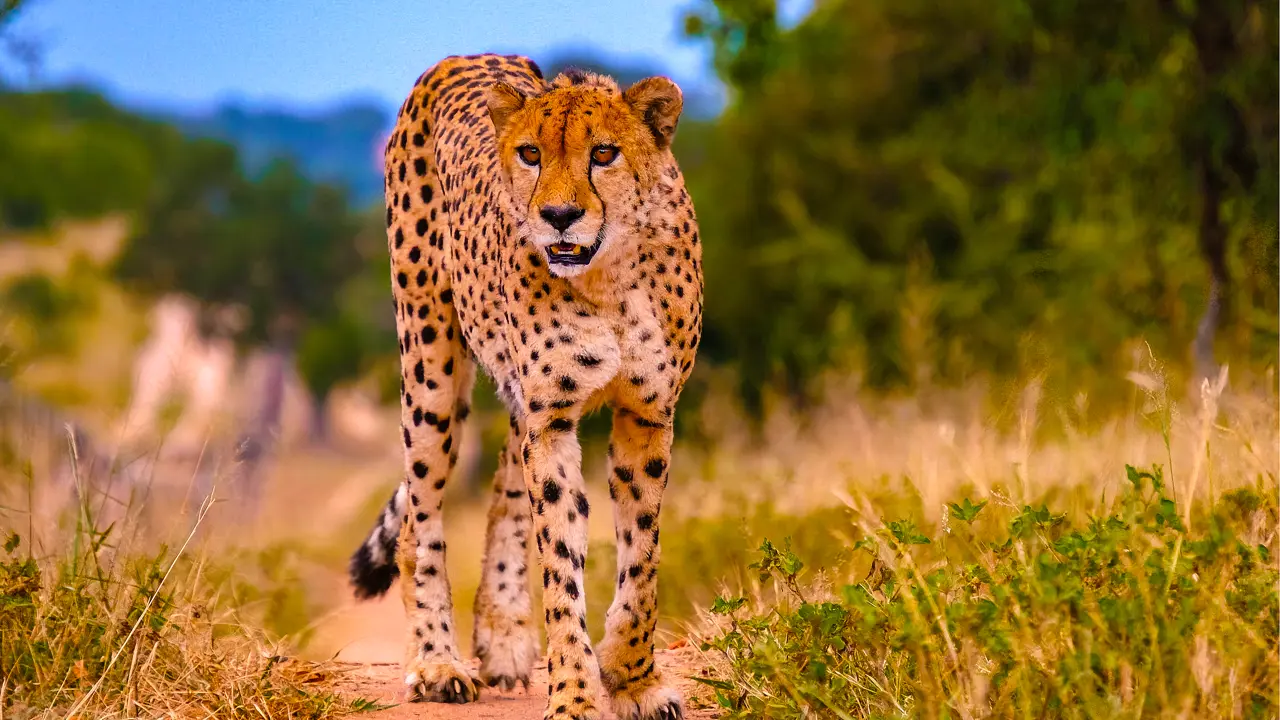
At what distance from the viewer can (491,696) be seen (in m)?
4.88

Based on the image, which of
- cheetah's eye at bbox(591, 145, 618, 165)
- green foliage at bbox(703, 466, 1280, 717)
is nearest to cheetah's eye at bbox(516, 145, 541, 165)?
cheetah's eye at bbox(591, 145, 618, 165)

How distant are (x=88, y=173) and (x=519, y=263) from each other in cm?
3161

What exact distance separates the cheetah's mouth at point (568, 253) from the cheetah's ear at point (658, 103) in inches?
17.3

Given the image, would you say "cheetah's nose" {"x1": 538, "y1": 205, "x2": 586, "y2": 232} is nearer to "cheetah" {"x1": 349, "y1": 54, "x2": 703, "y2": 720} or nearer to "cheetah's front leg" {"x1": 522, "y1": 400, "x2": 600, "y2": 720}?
"cheetah" {"x1": 349, "y1": 54, "x2": 703, "y2": 720}

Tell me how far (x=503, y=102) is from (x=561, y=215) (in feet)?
1.82

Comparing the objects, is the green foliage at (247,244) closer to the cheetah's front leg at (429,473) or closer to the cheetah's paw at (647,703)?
the cheetah's front leg at (429,473)

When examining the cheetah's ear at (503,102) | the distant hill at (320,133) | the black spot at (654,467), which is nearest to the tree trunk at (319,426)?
the distant hill at (320,133)

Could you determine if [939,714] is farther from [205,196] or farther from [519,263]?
[205,196]

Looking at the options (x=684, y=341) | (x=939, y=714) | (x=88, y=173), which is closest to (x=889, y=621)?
(x=939, y=714)

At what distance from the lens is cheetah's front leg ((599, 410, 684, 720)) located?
4289 mm

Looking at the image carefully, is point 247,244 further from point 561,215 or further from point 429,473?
point 561,215

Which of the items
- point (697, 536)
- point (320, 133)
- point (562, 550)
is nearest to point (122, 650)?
point (562, 550)

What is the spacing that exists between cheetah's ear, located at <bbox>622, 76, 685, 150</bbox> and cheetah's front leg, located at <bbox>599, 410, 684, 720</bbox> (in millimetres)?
805

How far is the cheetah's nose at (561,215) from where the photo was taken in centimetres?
397
